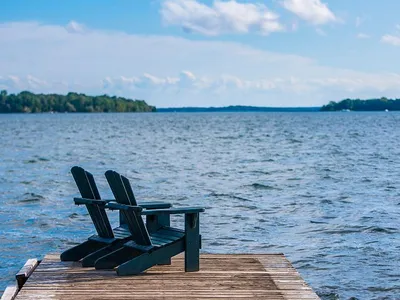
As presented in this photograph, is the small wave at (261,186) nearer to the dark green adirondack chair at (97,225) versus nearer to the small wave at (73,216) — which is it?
the small wave at (73,216)

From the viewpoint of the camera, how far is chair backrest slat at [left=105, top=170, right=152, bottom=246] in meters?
8.21

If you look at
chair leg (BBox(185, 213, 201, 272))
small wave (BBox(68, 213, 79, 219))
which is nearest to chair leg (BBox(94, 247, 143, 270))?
chair leg (BBox(185, 213, 201, 272))

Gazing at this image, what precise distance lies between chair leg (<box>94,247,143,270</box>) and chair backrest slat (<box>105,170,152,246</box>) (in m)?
0.24

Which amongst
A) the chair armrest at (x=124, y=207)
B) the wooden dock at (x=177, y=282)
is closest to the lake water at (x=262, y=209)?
the wooden dock at (x=177, y=282)

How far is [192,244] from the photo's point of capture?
337 inches

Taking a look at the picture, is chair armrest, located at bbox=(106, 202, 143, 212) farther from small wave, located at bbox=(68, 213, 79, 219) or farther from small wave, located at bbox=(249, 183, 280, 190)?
small wave, located at bbox=(249, 183, 280, 190)

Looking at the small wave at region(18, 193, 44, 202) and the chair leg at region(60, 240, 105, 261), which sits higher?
the chair leg at region(60, 240, 105, 261)

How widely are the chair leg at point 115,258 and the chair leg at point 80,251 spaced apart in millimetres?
518

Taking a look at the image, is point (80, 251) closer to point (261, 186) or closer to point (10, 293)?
point (10, 293)

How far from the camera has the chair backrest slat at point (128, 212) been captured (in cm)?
821

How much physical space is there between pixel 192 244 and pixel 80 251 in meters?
1.50

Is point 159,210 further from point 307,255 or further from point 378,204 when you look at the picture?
point 378,204

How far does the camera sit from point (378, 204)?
20.5 meters

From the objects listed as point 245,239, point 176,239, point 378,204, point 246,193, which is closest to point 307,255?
point 245,239
